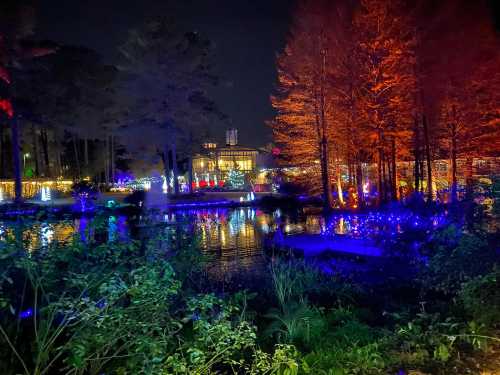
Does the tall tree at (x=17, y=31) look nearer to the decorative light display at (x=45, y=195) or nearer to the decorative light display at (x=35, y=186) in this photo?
the decorative light display at (x=45, y=195)

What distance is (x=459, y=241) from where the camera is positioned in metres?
A: 5.62

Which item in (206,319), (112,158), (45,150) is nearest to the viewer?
(206,319)

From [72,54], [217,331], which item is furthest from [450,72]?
[72,54]

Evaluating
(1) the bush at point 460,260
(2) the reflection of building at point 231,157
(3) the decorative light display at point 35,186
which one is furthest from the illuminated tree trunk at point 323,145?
(2) the reflection of building at point 231,157

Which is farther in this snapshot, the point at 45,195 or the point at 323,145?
the point at 45,195

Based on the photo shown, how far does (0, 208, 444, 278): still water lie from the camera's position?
530cm

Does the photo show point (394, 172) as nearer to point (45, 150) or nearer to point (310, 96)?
point (310, 96)

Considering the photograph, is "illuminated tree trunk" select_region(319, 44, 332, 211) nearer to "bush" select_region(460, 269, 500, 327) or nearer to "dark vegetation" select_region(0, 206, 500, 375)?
"dark vegetation" select_region(0, 206, 500, 375)

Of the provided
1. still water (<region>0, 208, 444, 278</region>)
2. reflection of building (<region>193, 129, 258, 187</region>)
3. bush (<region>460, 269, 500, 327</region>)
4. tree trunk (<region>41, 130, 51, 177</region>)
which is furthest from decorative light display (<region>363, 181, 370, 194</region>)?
reflection of building (<region>193, 129, 258, 187</region>)

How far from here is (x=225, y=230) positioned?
58.9 ft

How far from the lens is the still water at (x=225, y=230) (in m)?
5.30

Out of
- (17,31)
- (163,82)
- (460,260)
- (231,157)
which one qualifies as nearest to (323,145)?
(163,82)

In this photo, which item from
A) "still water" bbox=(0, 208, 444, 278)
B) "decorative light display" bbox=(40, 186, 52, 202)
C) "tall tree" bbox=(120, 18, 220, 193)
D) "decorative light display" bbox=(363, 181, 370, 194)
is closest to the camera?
"still water" bbox=(0, 208, 444, 278)

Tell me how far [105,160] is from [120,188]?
5.46 m
